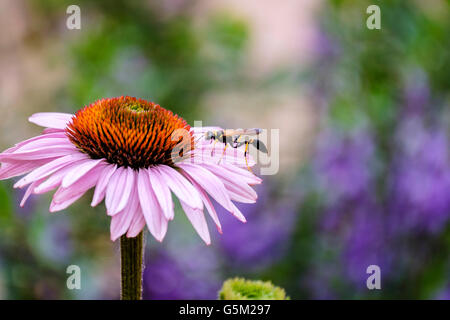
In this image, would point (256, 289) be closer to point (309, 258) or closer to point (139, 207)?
point (139, 207)

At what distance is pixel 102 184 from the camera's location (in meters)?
0.68

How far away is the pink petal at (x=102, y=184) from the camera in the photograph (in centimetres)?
65

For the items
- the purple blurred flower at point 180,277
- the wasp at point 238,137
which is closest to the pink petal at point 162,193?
the wasp at point 238,137

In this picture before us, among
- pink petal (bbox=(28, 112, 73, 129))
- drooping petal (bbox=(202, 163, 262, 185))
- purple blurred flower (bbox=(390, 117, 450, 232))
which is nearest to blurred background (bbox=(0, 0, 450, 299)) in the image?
purple blurred flower (bbox=(390, 117, 450, 232))

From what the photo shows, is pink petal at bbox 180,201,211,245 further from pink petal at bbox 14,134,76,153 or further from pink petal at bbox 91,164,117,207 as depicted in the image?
pink petal at bbox 14,134,76,153

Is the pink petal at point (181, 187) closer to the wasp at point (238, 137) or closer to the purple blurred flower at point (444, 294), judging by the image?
the wasp at point (238, 137)

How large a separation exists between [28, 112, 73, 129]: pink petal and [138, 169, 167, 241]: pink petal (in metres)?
0.22

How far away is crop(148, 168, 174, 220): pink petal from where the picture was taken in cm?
64

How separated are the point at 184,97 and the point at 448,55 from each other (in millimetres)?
1025

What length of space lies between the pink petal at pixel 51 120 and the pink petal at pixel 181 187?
208 mm

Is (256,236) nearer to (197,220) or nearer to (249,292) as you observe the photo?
(249,292)

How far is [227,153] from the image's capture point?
856 mm

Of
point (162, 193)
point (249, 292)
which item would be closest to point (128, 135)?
point (162, 193)

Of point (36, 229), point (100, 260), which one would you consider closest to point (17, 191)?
point (36, 229)
